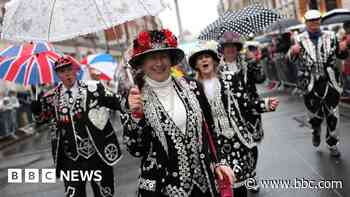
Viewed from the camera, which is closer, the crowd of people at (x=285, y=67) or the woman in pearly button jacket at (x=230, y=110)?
the woman in pearly button jacket at (x=230, y=110)

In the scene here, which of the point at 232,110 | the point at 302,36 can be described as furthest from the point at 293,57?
the point at 232,110

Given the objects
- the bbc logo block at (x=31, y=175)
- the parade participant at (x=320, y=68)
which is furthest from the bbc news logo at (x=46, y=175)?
the parade participant at (x=320, y=68)

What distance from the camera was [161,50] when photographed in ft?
9.87

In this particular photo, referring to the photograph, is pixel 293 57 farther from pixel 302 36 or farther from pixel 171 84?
pixel 171 84

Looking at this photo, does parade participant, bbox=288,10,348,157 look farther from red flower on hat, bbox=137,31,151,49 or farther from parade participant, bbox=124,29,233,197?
red flower on hat, bbox=137,31,151,49

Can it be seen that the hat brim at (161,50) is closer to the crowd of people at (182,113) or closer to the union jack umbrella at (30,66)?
the crowd of people at (182,113)

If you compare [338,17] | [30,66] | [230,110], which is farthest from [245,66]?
[338,17]

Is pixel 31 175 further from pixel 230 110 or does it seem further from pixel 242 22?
pixel 230 110

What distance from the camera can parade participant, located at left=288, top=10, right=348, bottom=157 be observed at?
6.46m

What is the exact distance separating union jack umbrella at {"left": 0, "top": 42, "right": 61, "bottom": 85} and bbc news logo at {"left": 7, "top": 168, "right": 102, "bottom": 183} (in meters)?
→ 0.89

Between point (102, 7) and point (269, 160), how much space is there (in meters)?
4.34

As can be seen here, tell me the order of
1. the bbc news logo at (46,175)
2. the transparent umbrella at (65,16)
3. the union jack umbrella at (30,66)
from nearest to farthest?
the transparent umbrella at (65,16) → the bbc news logo at (46,175) → the union jack umbrella at (30,66)

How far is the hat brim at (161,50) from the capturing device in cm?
301

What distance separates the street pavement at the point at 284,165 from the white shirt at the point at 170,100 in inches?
108
